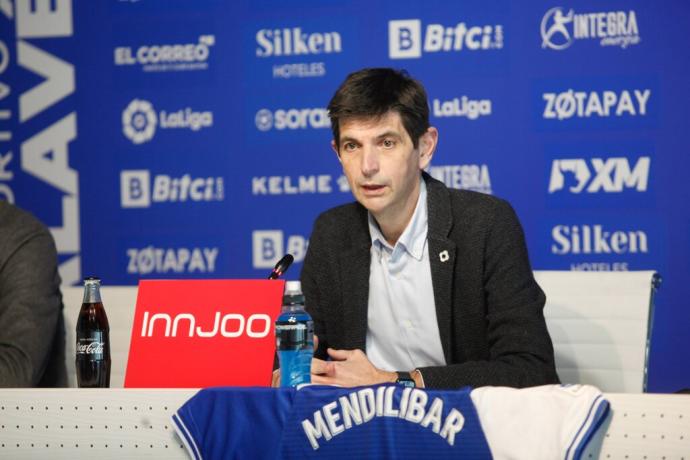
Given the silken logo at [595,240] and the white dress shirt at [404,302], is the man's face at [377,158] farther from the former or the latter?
the silken logo at [595,240]

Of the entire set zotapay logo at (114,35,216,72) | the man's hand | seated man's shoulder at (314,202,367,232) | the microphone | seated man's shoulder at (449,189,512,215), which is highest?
zotapay logo at (114,35,216,72)

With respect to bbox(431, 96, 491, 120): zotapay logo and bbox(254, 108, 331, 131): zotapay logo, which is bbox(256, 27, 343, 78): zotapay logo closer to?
bbox(254, 108, 331, 131): zotapay logo

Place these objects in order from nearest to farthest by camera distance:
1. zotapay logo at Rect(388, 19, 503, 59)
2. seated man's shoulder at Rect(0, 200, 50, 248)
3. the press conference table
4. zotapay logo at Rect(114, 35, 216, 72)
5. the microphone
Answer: the press conference table < the microphone < seated man's shoulder at Rect(0, 200, 50, 248) < zotapay logo at Rect(388, 19, 503, 59) < zotapay logo at Rect(114, 35, 216, 72)

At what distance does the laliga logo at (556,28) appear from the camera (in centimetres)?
354

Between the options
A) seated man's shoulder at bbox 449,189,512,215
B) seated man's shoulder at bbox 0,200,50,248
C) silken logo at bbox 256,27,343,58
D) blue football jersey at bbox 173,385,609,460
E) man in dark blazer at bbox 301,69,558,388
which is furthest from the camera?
silken logo at bbox 256,27,343,58

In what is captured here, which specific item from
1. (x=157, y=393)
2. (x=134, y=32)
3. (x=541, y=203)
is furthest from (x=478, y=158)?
(x=157, y=393)

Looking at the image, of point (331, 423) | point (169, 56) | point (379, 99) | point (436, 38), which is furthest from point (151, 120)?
point (331, 423)

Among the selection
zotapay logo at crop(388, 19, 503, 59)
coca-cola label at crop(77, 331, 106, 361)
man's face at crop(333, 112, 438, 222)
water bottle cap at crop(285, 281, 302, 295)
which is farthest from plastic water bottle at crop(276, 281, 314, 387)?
zotapay logo at crop(388, 19, 503, 59)

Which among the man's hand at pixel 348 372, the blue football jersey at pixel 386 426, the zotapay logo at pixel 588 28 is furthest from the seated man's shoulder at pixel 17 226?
the zotapay logo at pixel 588 28

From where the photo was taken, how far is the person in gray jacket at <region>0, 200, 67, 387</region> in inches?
88.1

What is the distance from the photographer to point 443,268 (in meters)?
2.23

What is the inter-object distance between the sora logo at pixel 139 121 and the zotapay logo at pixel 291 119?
1.55 ft

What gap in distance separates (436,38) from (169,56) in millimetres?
1133

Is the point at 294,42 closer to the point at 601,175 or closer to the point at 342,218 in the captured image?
the point at 601,175
